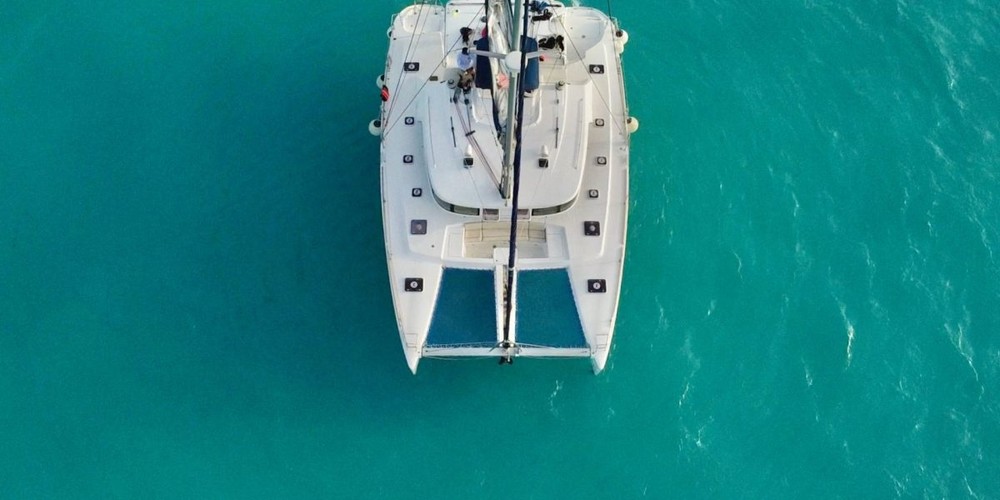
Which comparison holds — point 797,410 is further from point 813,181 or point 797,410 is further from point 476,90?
point 476,90

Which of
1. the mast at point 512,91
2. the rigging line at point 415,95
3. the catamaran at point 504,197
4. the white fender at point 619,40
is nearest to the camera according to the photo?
the mast at point 512,91

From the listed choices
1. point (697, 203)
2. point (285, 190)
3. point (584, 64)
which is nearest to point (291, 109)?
point (285, 190)

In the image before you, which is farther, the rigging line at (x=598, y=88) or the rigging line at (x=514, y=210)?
the rigging line at (x=598, y=88)

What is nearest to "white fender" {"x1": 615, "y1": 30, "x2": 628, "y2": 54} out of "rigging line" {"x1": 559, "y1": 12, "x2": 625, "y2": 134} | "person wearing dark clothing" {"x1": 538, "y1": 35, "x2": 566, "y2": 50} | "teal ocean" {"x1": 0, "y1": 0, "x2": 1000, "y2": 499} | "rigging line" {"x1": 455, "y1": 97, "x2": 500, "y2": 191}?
"rigging line" {"x1": 559, "y1": 12, "x2": 625, "y2": 134}

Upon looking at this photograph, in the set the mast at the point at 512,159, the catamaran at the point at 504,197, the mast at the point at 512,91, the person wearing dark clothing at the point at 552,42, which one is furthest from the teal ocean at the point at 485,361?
the mast at the point at 512,91

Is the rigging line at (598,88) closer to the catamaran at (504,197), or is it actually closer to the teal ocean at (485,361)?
the catamaran at (504,197)
